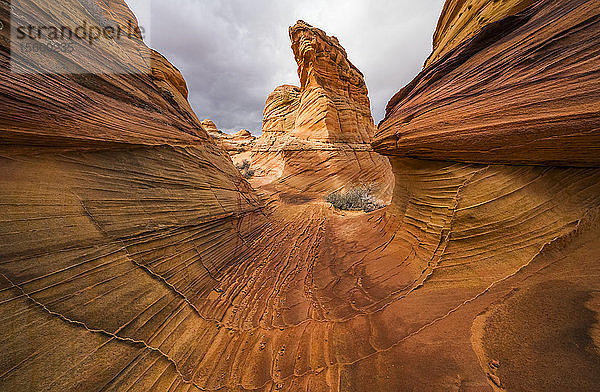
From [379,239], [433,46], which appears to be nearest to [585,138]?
[379,239]

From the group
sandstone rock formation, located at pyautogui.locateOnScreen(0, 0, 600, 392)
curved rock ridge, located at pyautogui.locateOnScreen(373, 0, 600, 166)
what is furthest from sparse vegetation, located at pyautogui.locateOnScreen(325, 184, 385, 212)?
curved rock ridge, located at pyautogui.locateOnScreen(373, 0, 600, 166)

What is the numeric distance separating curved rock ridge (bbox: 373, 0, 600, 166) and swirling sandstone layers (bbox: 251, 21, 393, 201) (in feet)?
25.5

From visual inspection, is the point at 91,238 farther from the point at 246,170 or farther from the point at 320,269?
the point at 246,170

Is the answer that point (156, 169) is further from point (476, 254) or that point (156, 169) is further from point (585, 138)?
point (585, 138)

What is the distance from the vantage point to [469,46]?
290 centimetres

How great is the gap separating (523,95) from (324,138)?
1128 cm

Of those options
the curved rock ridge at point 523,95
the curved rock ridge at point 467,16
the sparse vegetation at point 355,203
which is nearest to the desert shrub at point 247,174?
the sparse vegetation at point 355,203

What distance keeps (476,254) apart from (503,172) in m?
Answer: 1.06

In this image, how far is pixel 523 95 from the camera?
6.79 feet

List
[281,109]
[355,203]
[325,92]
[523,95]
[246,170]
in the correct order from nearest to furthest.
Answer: [523,95], [355,203], [246,170], [325,92], [281,109]

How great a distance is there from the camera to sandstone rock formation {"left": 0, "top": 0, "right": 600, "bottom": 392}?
1524mm

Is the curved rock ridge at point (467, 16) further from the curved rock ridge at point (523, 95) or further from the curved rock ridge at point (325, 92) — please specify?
the curved rock ridge at point (325, 92)

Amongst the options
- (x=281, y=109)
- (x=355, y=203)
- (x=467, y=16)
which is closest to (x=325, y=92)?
(x=281, y=109)

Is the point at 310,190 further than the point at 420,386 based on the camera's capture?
Yes
